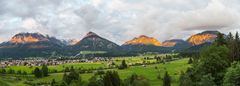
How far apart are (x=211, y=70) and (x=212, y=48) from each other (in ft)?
57.4

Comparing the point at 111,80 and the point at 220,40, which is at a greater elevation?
the point at 220,40

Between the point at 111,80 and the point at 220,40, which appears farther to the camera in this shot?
the point at 111,80

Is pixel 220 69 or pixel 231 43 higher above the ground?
pixel 231 43

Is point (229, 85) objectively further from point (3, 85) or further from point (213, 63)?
point (3, 85)

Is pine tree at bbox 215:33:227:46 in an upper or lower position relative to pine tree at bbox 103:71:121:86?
upper

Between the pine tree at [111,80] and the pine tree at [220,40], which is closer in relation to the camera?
the pine tree at [220,40]

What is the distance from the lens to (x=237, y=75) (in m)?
103

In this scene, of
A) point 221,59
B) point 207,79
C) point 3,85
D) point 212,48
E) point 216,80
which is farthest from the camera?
point 3,85

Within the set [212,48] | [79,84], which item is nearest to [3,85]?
[79,84]

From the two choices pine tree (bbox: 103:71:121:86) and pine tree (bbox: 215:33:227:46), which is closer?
pine tree (bbox: 215:33:227:46)

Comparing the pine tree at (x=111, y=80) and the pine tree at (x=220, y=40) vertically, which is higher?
the pine tree at (x=220, y=40)

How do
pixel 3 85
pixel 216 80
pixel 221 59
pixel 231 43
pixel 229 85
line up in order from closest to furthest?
1. pixel 229 85
2. pixel 216 80
3. pixel 221 59
4. pixel 231 43
5. pixel 3 85

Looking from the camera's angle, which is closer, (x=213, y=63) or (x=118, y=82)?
(x=213, y=63)

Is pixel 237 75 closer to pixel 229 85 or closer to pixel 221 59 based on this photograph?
pixel 229 85
